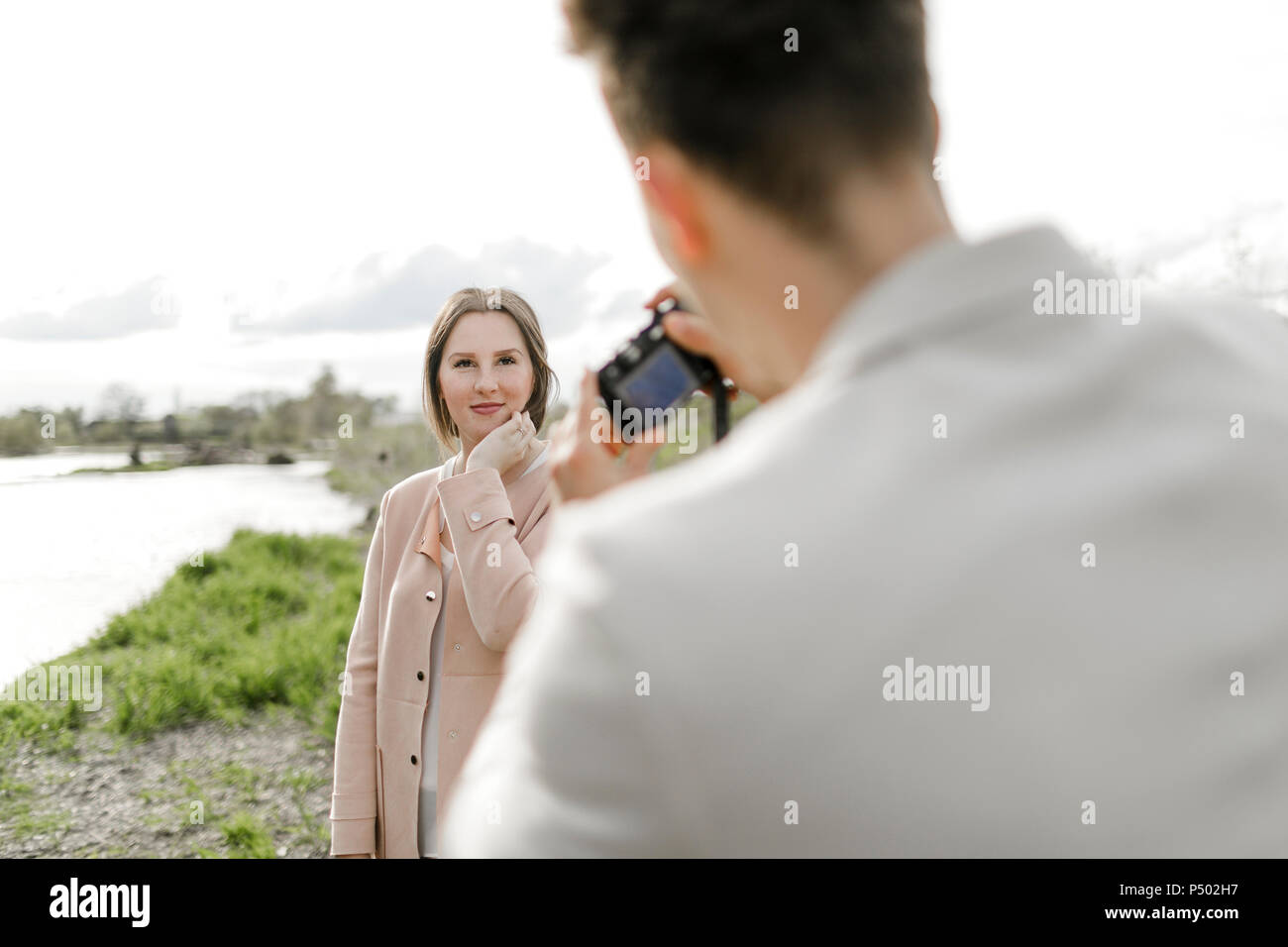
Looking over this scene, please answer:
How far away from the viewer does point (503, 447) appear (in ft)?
9.09

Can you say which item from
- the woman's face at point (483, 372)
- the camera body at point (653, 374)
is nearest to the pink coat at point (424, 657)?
the woman's face at point (483, 372)

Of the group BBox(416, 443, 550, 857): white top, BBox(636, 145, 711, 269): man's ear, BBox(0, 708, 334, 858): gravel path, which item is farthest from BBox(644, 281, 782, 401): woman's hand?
BBox(0, 708, 334, 858): gravel path

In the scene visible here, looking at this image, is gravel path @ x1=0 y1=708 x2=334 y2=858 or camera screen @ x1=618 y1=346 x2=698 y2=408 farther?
gravel path @ x1=0 y1=708 x2=334 y2=858

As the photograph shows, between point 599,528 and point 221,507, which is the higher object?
point 221,507

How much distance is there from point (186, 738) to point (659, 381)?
5.96 meters

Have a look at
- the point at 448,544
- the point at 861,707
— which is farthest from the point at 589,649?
the point at 448,544

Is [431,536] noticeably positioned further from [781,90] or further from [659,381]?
[781,90]

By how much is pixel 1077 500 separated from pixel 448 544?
2.27m

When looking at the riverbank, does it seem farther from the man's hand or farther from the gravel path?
the man's hand

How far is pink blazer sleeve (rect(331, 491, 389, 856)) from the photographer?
2.57m

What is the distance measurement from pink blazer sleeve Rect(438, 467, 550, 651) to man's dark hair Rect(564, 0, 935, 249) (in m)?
1.78
